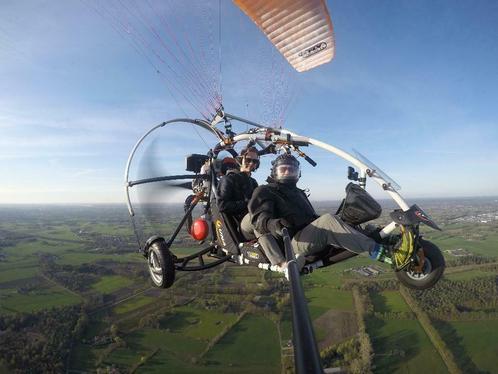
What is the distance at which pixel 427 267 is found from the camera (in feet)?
13.3

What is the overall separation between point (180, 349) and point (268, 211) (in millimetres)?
23448

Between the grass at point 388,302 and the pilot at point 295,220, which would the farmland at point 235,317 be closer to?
the grass at point 388,302

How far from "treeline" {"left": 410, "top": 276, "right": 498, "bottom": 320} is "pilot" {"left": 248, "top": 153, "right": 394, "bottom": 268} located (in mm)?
29718

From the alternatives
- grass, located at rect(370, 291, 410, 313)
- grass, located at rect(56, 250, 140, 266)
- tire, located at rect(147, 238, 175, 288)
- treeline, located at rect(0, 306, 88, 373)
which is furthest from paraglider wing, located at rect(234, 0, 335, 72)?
grass, located at rect(56, 250, 140, 266)

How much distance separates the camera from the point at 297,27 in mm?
6266

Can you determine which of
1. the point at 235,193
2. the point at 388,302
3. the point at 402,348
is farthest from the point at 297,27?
the point at 388,302

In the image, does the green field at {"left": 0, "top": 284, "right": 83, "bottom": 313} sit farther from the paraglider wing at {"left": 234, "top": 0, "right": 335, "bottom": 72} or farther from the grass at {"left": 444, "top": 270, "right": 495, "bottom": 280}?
the grass at {"left": 444, "top": 270, "right": 495, "bottom": 280}

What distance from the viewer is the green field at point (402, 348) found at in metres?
21.0

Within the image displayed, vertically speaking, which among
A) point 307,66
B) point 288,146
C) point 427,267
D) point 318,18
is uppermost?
point 318,18

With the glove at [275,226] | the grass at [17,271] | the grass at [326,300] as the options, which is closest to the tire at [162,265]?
the glove at [275,226]

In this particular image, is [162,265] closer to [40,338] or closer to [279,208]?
[279,208]

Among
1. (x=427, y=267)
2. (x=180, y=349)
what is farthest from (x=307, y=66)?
(x=180, y=349)

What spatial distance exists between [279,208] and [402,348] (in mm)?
24764

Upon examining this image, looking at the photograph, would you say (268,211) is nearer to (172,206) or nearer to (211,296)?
(172,206)
